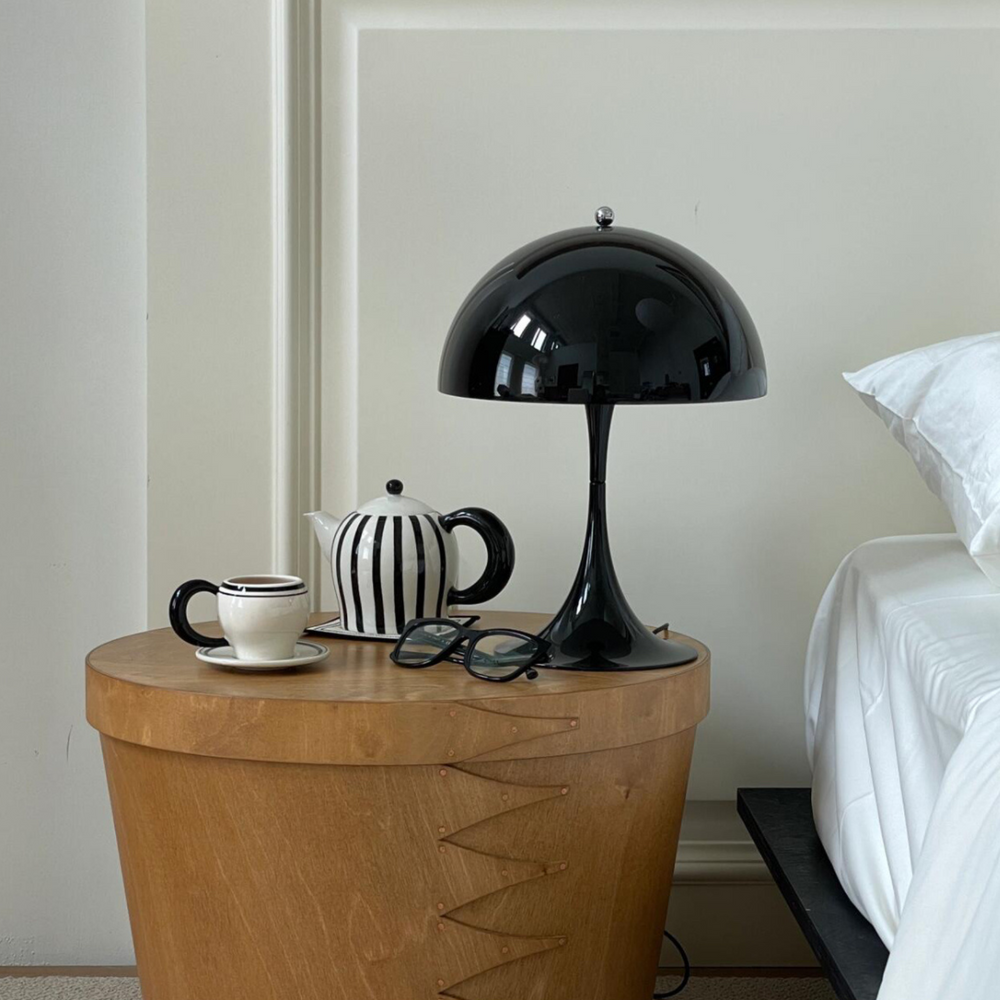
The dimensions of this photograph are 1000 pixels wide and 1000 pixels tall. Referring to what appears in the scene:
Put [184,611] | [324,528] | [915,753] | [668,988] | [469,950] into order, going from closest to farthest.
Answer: [915,753] → [469,950] → [184,611] → [324,528] → [668,988]

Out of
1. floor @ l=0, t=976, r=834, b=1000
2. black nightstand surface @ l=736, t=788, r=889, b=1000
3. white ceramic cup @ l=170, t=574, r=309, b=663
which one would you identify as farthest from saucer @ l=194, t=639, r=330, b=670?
A: floor @ l=0, t=976, r=834, b=1000

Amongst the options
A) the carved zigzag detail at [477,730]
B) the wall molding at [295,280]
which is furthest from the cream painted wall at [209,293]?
the carved zigzag detail at [477,730]

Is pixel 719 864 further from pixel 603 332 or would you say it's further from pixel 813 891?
pixel 603 332

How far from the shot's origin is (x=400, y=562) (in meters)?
1.10

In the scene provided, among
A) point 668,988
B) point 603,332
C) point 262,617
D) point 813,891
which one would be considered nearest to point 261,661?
point 262,617

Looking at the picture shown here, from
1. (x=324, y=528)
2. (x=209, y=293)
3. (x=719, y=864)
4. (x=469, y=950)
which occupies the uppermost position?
(x=209, y=293)

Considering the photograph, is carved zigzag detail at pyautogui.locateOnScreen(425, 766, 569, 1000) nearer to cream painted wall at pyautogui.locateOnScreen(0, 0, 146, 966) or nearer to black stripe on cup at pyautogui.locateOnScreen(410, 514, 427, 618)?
black stripe on cup at pyautogui.locateOnScreen(410, 514, 427, 618)

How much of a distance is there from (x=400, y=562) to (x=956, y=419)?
1.72ft

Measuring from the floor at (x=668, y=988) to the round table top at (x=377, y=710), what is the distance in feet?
1.89

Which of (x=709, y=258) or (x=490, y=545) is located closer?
(x=490, y=545)

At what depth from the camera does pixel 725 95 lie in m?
1.42

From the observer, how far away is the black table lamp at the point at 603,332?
0.94 metres

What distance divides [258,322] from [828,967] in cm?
98

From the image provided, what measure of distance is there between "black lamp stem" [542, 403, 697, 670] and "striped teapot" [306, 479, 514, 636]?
9 centimetres
